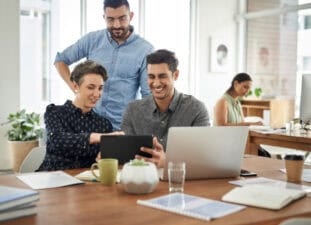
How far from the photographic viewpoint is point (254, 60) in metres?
7.20

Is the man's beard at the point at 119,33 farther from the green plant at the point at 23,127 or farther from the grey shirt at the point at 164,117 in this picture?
the green plant at the point at 23,127

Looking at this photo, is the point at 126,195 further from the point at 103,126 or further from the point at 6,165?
the point at 6,165

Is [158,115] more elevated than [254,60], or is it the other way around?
[254,60]

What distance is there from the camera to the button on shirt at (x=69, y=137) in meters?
2.10

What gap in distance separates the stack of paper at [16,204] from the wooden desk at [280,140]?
2639 millimetres

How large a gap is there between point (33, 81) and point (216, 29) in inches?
123

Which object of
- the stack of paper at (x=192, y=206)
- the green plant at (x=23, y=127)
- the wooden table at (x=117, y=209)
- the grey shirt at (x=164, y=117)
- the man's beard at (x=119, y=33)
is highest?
the man's beard at (x=119, y=33)

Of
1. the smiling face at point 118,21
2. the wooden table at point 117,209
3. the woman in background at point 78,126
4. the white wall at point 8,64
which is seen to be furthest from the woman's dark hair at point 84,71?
the white wall at point 8,64

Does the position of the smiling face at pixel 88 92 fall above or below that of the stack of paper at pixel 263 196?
above

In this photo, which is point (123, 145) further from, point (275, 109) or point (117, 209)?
point (275, 109)

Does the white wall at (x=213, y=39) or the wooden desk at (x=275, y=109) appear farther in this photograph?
the white wall at (x=213, y=39)

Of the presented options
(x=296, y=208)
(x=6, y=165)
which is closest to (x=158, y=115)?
(x=296, y=208)

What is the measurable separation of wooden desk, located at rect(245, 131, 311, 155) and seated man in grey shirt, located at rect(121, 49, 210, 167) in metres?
1.42

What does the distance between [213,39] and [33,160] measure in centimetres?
519
